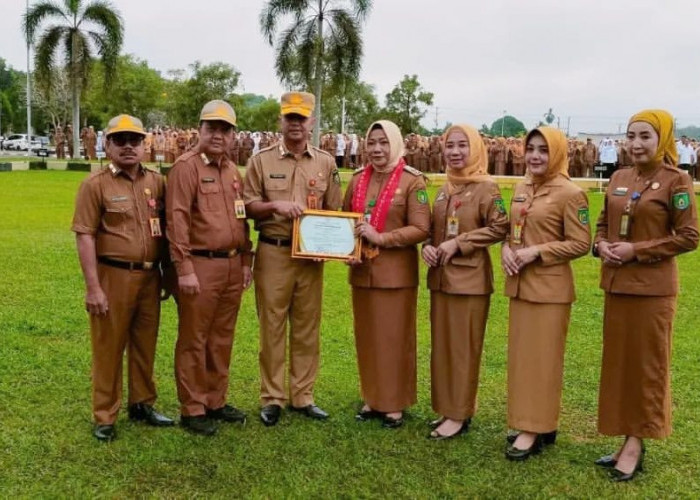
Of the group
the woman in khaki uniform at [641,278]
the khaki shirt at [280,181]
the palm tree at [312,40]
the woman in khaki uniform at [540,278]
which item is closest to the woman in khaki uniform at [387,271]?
the khaki shirt at [280,181]

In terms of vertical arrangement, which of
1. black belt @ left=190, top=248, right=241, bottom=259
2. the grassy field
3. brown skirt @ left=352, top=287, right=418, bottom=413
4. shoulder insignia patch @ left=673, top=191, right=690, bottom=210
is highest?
shoulder insignia patch @ left=673, top=191, right=690, bottom=210

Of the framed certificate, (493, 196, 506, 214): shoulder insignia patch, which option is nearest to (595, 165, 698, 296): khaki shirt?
(493, 196, 506, 214): shoulder insignia patch

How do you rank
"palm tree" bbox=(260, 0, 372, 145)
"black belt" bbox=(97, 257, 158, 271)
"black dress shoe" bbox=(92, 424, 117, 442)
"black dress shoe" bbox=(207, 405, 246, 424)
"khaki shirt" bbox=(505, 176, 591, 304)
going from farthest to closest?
"palm tree" bbox=(260, 0, 372, 145), "black dress shoe" bbox=(207, 405, 246, 424), "black dress shoe" bbox=(92, 424, 117, 442), "black belt" bbox=(97, 257, 158, 271), "khaki shirt" bbox=(505, 176, 591, 304)

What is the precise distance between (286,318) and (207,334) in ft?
1.81

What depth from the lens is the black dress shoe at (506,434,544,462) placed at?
4.20 m

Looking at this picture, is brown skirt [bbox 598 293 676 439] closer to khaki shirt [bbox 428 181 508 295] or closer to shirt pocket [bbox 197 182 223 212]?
khaki shirt [bbox 428 181 508 295]

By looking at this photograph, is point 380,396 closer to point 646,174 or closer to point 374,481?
point 374,481

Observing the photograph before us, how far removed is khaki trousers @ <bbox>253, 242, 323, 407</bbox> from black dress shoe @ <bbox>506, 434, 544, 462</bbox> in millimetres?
1367

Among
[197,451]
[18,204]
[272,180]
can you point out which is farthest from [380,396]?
[18,204]

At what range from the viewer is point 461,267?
444 centimetres

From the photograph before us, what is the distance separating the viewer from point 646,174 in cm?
391

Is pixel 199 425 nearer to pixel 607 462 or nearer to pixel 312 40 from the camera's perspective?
pixel 607 462

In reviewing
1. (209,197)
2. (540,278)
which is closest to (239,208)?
(209,197)

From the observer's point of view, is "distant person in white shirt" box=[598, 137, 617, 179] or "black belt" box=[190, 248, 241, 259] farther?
"distant person in white shirt" box=[598, 137, 617, 179]
